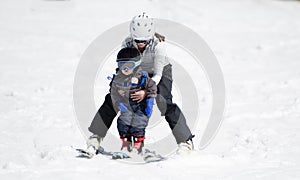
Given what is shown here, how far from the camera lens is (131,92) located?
4.52m

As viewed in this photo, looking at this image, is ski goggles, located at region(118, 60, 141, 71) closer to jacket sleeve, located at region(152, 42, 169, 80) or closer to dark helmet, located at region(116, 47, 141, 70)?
dark helmet, located at region(116, 47, 141, 70)

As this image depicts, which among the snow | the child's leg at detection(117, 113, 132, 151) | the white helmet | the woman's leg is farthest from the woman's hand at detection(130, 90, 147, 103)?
the snow

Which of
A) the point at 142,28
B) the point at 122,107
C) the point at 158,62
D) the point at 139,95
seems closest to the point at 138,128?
the point at 122,107

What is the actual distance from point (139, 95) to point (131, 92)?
9 cm

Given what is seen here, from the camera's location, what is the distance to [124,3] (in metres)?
13.9

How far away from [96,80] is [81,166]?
397 cm

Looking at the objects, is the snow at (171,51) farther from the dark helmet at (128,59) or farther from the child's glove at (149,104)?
the dark helmet at (128,59)

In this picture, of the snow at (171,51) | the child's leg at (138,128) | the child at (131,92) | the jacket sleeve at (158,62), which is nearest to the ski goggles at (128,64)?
the child at (131,92)

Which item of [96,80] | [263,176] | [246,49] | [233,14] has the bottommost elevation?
[263,176]

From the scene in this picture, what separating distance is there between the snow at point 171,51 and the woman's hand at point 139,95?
27.1 inches

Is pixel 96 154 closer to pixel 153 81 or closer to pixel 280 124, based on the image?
pixel 153 81

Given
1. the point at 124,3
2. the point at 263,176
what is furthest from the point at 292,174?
the point at 124,3

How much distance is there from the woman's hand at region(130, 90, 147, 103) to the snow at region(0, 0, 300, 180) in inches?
27.1

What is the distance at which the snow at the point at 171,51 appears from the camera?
4543mm
